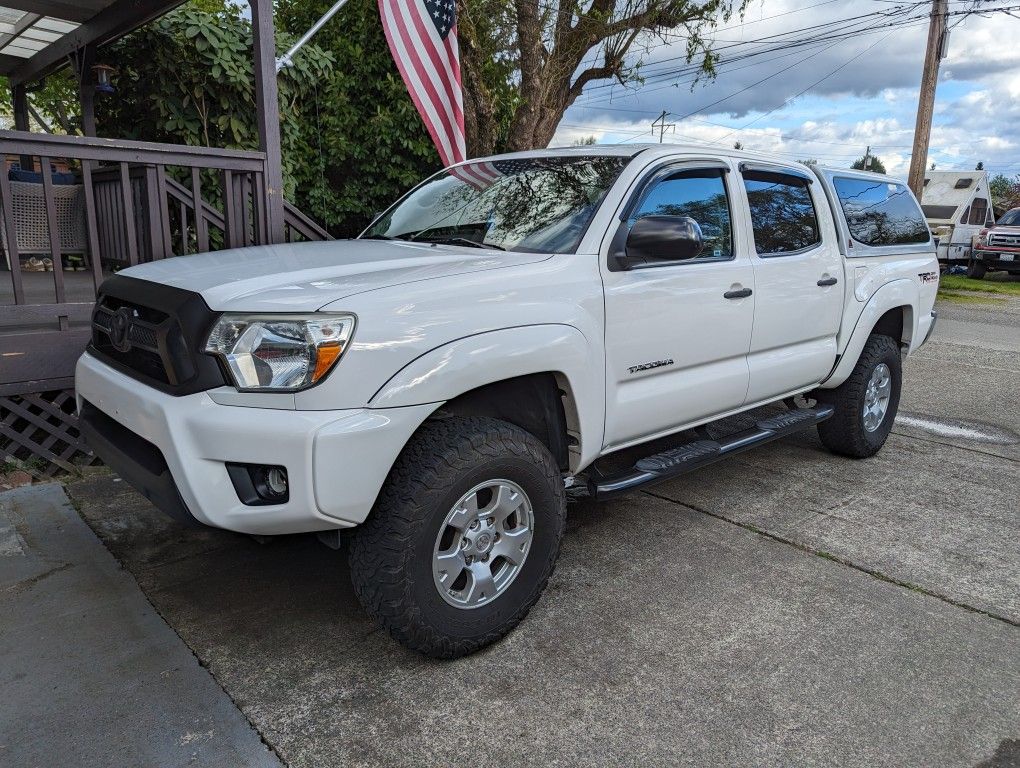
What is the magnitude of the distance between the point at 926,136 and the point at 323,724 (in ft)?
64.4

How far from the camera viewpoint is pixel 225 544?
3801mm

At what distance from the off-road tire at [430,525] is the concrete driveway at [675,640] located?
6.9 inches

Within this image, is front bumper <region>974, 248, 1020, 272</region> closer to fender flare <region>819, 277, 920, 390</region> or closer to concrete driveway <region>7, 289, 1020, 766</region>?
fender flare <region>819, 277, 920, 390</region>

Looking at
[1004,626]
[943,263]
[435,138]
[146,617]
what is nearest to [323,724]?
[146,617]

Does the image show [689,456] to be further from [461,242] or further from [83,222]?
[83,222]

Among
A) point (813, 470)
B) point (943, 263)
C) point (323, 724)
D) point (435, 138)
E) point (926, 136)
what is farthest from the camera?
point (943, 263)

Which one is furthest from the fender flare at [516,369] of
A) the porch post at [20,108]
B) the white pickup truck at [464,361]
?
the porch post at [20,108]

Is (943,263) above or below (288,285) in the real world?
below

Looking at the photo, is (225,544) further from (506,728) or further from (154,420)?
(506,728)

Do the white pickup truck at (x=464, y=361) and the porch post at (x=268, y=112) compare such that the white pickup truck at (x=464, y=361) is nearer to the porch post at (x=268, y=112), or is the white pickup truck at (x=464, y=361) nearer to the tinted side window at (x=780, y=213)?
the tinted side window at (x=780, y=213)

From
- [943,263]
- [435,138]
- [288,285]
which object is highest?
[435,138]

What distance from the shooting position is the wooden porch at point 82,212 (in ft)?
14.8

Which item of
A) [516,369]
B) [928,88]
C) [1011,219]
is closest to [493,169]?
[516,369]

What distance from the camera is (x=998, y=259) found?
20.7 metres
